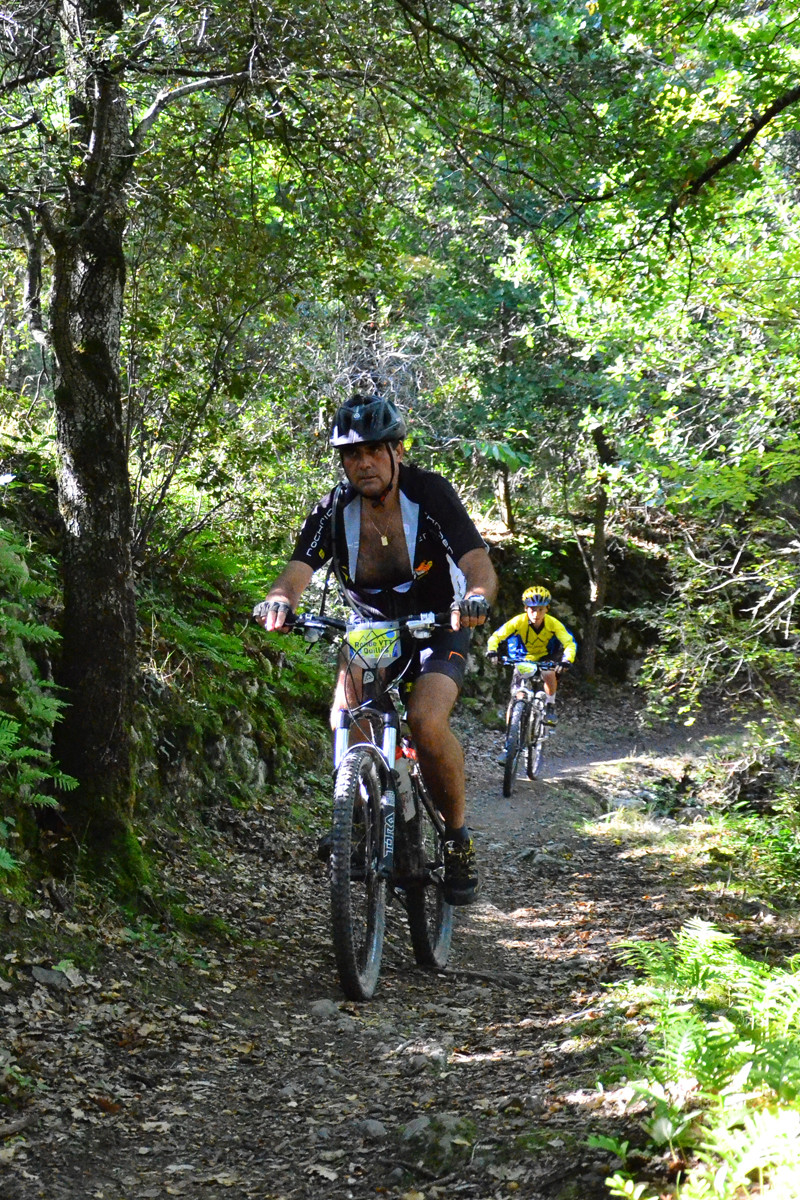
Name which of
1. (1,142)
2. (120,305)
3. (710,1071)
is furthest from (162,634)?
(710,1071)

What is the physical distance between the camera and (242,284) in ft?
23.1

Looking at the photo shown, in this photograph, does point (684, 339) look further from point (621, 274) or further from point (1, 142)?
point (1, 142)

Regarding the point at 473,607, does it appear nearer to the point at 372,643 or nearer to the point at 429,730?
the point at 372,643

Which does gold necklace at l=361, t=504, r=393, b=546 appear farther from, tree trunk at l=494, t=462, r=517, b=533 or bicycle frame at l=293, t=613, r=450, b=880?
tree trunk at l=494, t=462, r=517, b=533

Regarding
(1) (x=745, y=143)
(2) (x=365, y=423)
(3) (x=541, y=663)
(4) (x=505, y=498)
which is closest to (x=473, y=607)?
(2) (x=365, y=423)

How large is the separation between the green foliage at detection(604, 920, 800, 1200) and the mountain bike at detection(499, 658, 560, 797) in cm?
844

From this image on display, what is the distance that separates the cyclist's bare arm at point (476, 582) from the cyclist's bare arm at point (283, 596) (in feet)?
2.66

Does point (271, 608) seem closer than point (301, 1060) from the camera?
A: No

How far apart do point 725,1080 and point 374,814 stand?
8.34ft

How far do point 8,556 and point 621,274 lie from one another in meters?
4.88

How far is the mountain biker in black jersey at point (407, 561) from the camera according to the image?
508 centimetres

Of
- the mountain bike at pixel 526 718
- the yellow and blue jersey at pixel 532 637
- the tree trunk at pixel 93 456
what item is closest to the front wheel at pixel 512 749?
the mountain bike at pixel 526 718

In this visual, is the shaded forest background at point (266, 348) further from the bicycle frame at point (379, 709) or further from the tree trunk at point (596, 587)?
the tree trunk at point (596, 587)

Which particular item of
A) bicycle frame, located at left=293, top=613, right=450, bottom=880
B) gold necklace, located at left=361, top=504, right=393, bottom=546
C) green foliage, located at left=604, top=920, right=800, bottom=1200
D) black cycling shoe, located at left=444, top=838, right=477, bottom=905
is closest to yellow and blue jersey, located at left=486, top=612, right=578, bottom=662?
black cycling shoe, located at left=444, top=838, right=477, bottom=905
